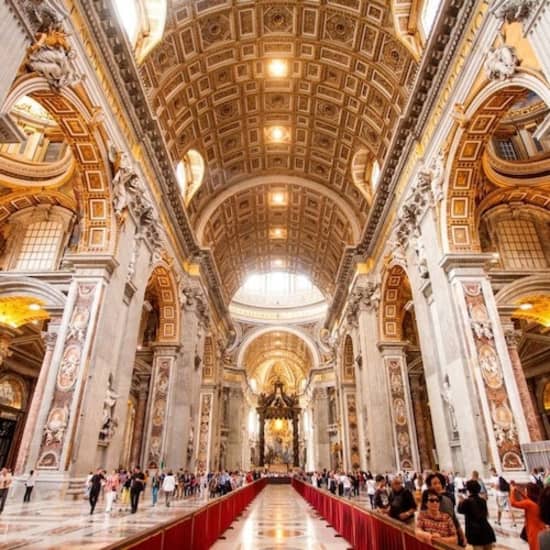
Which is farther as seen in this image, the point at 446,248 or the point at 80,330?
the point at 446,248

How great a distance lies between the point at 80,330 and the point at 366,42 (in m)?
12.9

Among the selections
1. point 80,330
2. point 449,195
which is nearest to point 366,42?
point 449,195

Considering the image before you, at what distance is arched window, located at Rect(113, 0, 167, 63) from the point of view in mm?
11799

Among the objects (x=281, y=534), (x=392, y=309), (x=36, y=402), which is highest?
(x=392, y=309)

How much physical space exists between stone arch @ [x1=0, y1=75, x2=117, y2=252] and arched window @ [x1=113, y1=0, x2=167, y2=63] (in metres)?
3.54

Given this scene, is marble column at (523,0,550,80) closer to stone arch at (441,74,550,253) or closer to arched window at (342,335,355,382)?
stone arch at (441,74,550,253)

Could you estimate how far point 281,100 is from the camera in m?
17.7

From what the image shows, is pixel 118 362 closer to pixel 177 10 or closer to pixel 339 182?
pixel 177 10

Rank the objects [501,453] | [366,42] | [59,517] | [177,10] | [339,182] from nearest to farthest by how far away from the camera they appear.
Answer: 1. [59,517]
2. [501,453]
3. [177,10]
4. [366,42]
5. [339,182]

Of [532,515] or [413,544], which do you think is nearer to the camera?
[413,544]

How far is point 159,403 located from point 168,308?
3887 millimetres

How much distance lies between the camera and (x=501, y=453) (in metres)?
8.32

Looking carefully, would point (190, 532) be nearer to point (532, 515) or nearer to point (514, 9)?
point (532, 515)

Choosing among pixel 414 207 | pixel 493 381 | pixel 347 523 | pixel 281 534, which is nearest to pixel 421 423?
pixel 493 381
